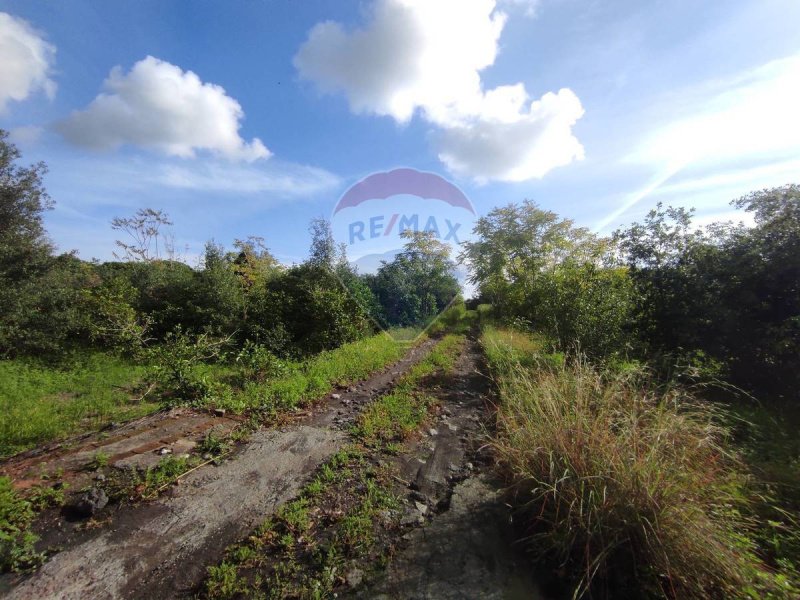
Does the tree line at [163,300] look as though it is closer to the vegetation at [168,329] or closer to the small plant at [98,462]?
the vegetation at [168,329]

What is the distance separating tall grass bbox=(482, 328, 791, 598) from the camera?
1.71 m

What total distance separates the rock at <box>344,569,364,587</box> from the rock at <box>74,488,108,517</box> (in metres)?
2.10

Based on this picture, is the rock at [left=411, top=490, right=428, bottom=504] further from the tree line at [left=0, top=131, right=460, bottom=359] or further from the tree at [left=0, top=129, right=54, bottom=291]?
the tree at [left=0, top=129, right=54, bottom=291]

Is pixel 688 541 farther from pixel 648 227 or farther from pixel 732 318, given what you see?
pixel 648 227

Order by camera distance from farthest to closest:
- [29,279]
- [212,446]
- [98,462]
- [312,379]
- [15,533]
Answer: [29,279], [312,379], [212,446], [98,462], [15,533]

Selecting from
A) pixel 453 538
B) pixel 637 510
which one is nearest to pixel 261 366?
pixel 453 538

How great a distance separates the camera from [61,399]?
5.51 meters

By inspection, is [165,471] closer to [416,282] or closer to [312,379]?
[312,379]

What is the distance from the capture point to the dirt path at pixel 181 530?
186 centimetres

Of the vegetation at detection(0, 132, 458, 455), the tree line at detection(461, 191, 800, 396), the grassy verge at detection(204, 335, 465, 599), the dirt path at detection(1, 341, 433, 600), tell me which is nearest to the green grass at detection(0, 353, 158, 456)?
the vegetation at detection(0, 132, 458, 455)

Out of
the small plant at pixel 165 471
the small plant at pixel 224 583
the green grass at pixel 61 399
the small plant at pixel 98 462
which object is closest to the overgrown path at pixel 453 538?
the small plant at pixel 224 583

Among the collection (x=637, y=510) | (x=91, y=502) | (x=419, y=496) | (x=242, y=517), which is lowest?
(x=419, y=496)

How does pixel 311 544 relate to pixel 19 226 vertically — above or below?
below

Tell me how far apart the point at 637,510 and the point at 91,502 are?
4014 mm
